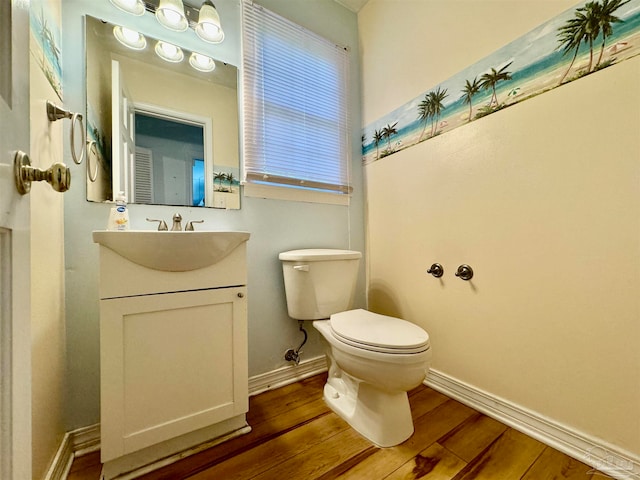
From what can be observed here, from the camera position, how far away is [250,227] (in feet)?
4.63

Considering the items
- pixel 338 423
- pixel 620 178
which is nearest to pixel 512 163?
pixel 620 178

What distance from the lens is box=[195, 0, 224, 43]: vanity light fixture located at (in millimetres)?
1226

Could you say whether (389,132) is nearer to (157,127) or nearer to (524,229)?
(524,229)

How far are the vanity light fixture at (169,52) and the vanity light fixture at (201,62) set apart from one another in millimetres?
48

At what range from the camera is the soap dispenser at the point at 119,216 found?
3.41 feet

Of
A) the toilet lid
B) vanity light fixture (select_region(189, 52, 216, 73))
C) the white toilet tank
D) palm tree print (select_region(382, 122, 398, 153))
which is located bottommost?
the toilet lid

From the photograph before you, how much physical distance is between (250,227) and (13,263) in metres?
1.05

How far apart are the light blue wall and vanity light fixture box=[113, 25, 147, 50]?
4 centimetres

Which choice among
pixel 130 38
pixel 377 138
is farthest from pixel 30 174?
pixel 377 138

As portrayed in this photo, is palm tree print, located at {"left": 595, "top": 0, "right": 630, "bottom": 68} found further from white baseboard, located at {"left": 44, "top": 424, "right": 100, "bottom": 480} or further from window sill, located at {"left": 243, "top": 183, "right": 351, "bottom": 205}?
white baseboard, located at {"left": 44, "top": 424, "right": 100, "bottom": 480}

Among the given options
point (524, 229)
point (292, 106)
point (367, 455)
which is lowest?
point (367, 455)

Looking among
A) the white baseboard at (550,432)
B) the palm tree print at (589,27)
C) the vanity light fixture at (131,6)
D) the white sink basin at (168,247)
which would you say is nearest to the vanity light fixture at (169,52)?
the vanity light fixture at (131,6)

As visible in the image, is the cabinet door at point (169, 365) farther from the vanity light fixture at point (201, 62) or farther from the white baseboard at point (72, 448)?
the vanity light fixture at point (201, 62)

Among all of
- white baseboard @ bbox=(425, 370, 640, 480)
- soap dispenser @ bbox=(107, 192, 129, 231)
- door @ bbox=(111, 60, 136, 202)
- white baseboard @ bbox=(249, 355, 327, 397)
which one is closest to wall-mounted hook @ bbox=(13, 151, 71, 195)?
soap dispenser @ bbox=(107, 192, 129, 231)
